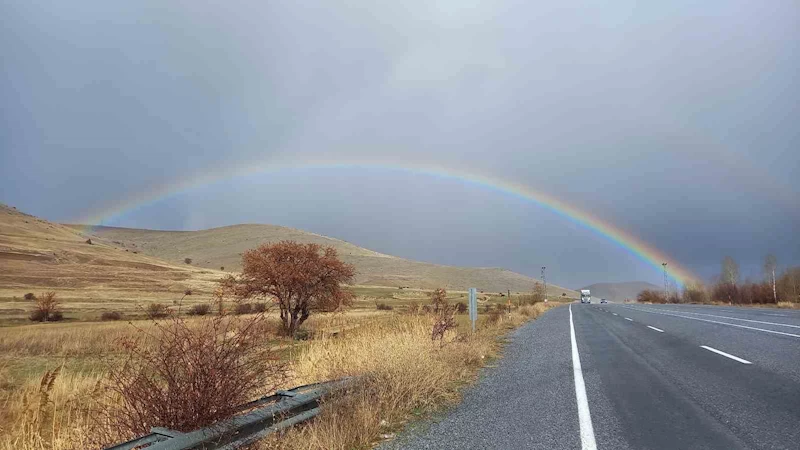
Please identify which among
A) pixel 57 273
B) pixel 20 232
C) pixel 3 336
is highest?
pixel 20 232

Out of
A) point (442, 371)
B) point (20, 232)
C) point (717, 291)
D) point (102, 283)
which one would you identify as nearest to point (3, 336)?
point (442, 371)

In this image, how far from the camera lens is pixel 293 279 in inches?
1056

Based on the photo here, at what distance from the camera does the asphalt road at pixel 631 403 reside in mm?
5633

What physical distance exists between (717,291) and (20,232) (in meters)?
132

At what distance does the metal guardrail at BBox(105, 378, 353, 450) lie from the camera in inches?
168

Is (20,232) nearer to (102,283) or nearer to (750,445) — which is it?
(102,283)

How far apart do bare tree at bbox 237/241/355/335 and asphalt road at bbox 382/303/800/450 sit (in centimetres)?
1601

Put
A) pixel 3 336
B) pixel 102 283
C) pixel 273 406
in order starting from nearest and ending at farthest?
pixel 273 406
pixel 3 336
pixel 102 283

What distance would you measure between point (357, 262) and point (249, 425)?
157920 mm

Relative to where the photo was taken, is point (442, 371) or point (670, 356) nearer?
point (442, 371)

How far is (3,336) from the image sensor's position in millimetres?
25047

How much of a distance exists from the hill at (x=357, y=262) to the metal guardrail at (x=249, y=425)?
129m

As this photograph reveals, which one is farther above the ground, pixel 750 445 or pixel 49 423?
pixel 750 445

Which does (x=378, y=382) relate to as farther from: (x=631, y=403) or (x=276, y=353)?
(x=631, y=403)
